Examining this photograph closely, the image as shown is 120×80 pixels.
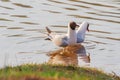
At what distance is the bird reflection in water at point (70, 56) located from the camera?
499 inches

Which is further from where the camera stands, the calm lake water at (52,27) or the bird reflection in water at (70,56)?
the calm lake water at (52,27)

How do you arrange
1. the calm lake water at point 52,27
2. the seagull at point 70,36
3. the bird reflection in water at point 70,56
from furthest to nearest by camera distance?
the seagull at point 70,36
the calm lake water at point 52,27
the bird reflection in water at point 70,56

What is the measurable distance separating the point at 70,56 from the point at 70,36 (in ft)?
5.64

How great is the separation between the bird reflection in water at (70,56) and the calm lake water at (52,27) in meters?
0.17

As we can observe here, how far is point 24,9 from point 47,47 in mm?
4242

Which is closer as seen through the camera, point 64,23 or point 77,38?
point 77,38

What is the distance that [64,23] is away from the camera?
16641 millimetres

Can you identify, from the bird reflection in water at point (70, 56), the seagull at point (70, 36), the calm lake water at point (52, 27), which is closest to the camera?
the bird reflection in water at point (70, 56)

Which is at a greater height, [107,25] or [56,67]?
[56,67]

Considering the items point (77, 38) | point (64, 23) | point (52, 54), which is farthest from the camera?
point (64, 23)

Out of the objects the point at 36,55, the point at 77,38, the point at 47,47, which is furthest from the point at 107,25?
the point at 36,55

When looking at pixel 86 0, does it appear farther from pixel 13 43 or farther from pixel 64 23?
pixel 13 43

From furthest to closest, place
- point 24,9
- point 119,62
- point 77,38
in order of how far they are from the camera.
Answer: point 24,9
point 77,38
point 119,62

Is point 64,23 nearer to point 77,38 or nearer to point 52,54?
point 77,38
